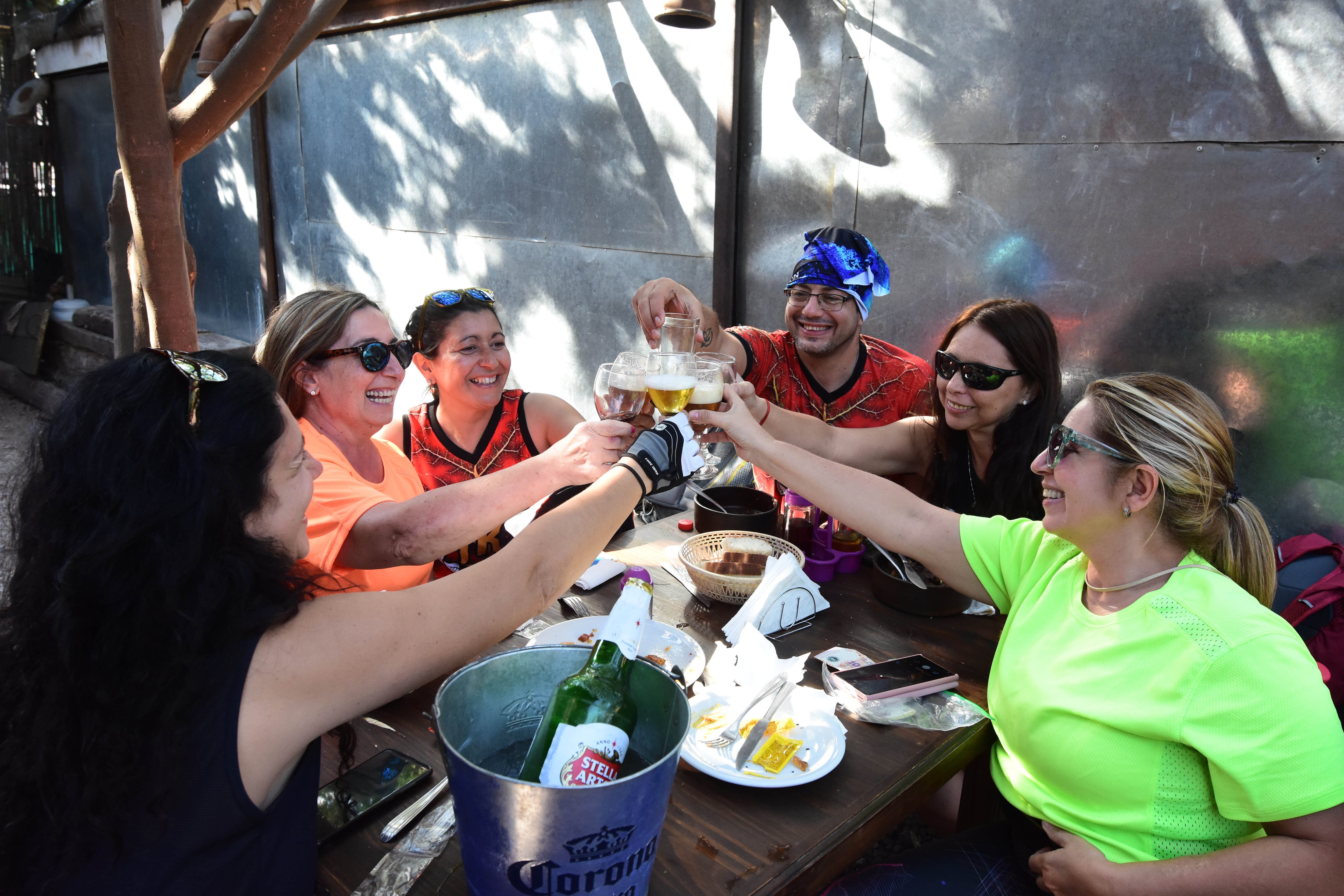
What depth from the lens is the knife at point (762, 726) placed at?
1782mm

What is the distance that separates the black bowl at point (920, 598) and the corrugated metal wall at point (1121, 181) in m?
2.38

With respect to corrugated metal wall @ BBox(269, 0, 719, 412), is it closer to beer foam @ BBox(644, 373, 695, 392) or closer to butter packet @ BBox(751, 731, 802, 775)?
beer foam @ BBox(644, 373, 695, 392)

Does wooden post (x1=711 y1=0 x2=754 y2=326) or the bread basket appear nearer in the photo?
the bread basket

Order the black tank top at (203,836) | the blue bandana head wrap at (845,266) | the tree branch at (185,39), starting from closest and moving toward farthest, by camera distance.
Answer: the black tank top at (203,836) < the blue bandana head wrap at (845,266) < the tree branch at (185,39)

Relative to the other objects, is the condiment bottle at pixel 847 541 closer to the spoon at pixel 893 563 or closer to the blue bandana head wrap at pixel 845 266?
the spoon at pixel 893 563

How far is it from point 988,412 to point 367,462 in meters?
2.41

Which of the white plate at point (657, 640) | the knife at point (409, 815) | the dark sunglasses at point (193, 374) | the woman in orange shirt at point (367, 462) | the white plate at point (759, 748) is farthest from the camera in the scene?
the woman in orange shirt at point (367, 462)

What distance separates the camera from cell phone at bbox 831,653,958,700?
6.72 ft

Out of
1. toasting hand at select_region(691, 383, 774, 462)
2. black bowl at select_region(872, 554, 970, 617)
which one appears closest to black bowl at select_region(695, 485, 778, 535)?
toasting hand at select_region(691, 383, 774, 462)

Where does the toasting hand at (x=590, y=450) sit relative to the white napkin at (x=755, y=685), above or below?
above

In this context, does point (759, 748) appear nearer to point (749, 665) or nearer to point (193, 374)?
point (749, 665)

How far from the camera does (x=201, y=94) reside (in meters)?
3.75

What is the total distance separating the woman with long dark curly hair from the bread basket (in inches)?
47.3

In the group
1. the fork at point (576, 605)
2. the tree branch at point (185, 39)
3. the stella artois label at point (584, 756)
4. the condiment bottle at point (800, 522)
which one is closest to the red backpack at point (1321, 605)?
the condiment bottle at point (800, 522)
